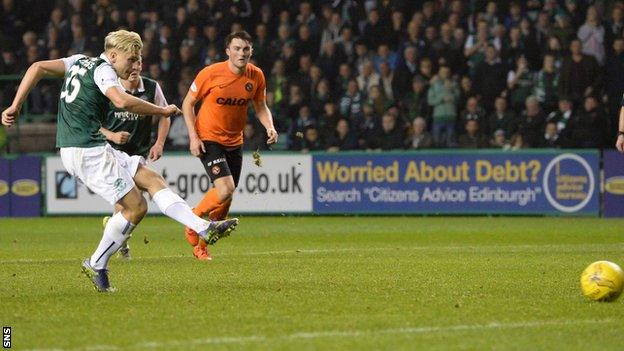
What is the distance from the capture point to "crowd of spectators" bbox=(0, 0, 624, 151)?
22.6 m

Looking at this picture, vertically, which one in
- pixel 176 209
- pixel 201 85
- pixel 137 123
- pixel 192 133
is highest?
pixel 201 85

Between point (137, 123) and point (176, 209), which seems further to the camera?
point (137, 123)

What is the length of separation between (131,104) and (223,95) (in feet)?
14.0

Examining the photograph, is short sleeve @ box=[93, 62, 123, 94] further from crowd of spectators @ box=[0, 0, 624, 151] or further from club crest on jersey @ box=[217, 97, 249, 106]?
crowd of spectators @ box=[0, 0, 624, 151]

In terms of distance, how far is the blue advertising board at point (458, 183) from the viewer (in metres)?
21.7

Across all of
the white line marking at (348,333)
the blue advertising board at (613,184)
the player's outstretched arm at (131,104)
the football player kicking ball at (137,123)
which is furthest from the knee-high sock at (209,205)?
the blue advertising board at (613,184)

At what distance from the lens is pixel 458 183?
72.8 ft

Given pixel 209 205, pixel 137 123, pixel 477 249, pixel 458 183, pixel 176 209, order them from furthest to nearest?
1. pixel 458 183
2. pixel 477 249
3. pixel 209 205
4. pixel 137 123
5. pixel 176 209

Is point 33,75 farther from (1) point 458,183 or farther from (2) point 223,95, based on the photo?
(1) point 458,183

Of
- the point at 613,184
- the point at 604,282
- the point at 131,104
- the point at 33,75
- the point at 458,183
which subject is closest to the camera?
the point at 604,282

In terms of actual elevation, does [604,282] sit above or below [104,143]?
below

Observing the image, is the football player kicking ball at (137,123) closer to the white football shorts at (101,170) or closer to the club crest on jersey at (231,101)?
the club crest on jersey at (231,101)

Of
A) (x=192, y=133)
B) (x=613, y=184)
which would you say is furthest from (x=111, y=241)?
(x=613, y=184)

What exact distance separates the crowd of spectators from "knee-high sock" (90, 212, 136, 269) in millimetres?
13351
